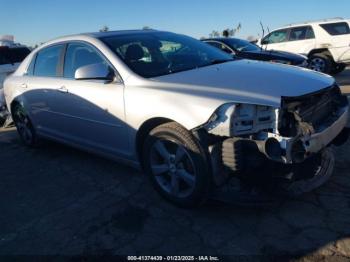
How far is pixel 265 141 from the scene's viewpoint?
9.65 ft

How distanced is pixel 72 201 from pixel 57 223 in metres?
0.45

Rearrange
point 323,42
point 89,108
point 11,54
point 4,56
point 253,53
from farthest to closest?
point 323,42 → point 11,54 → point 4,56 → point 253,53 → point 89,108

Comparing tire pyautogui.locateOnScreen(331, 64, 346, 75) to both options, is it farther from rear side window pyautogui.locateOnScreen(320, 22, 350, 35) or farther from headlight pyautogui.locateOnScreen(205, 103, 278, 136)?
headlight pyautogui.locateOnScreen(205, 103, 278, 136)

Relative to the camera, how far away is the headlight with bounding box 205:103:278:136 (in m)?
2.99

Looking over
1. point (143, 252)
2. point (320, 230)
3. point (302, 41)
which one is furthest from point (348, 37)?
point (143, 252)

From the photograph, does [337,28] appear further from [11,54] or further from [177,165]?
[177,165]

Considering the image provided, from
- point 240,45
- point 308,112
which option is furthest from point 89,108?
point 240,45

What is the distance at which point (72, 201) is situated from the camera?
4078 mm

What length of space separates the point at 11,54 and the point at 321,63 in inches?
348

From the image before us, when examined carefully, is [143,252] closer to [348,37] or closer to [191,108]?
[191,108]

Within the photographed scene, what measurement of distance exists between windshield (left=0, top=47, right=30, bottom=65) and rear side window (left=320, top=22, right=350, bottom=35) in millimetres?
8762

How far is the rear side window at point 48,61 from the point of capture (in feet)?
16.4

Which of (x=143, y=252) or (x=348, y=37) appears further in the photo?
(x=348, y=37)

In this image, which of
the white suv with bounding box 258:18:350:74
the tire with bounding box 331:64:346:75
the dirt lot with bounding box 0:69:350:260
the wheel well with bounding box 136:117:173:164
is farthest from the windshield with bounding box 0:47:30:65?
the tire with bounding box 331:64:346:75
